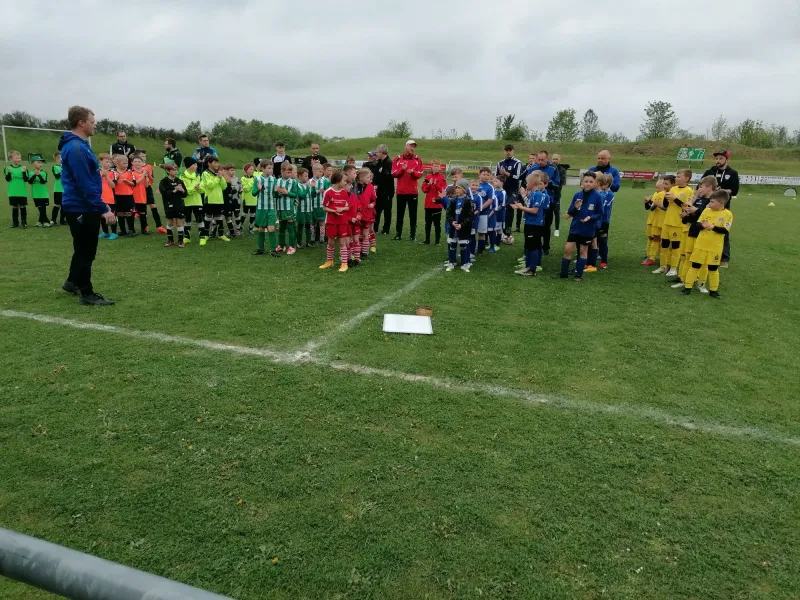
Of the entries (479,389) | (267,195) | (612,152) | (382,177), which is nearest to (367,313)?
(479,389)

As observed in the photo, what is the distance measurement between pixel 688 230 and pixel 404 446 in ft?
23.7

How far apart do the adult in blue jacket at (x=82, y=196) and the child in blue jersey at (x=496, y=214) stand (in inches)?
259

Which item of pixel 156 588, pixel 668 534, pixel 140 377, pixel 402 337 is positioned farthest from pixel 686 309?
pixel 156 588

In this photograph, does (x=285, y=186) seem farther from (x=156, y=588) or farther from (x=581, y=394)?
(x=156, y=588)

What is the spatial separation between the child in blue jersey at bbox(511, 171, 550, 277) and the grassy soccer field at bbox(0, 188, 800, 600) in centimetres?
212

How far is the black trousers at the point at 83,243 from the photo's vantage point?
6.50 m

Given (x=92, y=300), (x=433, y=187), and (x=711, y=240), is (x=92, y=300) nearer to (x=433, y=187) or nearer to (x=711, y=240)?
(x=433, y=187)

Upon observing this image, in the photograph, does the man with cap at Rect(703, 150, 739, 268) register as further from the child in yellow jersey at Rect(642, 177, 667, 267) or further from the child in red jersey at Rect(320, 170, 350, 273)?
the child in red jersey at Rect(320, 170, 350, 273)

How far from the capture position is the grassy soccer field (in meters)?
2.69

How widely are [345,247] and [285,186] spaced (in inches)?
75.1

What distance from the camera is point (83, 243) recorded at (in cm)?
657

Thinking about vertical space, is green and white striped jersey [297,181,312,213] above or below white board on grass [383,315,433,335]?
above

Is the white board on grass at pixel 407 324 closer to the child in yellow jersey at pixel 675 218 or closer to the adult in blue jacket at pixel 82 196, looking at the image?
the adult in blue jacket at pixel 82 196

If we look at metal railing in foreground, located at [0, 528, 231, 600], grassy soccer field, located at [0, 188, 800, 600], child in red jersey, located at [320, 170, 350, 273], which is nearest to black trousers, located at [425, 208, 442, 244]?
child in red jersey, located at [320, 170, 350, 273]
